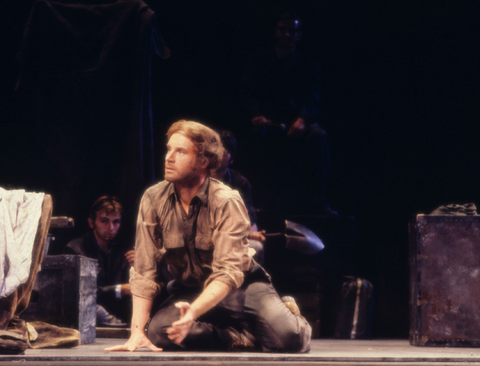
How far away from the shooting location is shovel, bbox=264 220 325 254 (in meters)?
4.68

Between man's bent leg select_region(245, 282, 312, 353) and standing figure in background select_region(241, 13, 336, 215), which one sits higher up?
standing figure in background select_region(241, 13, 336, 215)

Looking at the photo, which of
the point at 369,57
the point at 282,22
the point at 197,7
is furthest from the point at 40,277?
the point at 369,57

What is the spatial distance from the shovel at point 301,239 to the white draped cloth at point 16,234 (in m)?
1.88

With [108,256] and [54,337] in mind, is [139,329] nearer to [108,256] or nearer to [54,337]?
[54,337]

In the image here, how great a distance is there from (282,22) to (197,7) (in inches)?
43.3

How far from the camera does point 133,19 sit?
475 cm

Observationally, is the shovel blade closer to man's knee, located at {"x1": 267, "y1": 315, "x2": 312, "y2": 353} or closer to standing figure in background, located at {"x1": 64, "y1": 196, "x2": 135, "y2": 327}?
standing figure in background, located at {"x1": 64, "y1": 196, "x2": 135, "y2": 327}

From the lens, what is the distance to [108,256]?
5020 millimetres

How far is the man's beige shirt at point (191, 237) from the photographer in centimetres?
300

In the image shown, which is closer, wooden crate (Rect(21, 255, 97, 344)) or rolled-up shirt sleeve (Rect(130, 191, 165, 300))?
rolled-up shirt sleeve (Rect(130, 191, 165, 300))

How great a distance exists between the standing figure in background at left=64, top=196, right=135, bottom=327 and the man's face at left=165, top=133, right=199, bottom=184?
175cm

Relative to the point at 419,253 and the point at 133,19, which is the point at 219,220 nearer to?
the point at 419,253

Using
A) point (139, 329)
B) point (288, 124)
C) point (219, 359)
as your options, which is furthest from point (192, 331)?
point (288, 124)

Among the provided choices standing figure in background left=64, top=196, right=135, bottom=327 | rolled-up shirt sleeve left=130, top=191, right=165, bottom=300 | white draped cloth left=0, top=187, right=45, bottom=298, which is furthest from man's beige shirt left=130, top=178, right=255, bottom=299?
standing figure in background left=64, top=196, right=135, bottom=327
